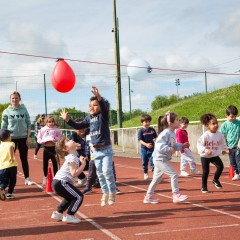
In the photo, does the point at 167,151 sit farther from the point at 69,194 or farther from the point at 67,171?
the point at 69,194

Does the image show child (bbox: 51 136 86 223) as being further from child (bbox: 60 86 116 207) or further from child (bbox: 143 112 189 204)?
child (bbox: 143 112 189 204)

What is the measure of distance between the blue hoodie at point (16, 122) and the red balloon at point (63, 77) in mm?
1982

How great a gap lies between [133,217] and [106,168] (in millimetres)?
989

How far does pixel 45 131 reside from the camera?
10969 mm

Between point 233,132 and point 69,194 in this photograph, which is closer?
point 69,194

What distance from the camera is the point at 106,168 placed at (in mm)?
7441

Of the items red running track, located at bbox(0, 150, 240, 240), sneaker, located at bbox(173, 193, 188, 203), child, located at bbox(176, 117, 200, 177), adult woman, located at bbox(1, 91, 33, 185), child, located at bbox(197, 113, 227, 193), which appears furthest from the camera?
child, located at bbox(176, 117, 200, 177)

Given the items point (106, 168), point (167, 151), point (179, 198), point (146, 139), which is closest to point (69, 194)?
point (106, 168)

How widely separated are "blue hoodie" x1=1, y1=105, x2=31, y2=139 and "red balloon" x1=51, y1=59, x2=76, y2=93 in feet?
6.50

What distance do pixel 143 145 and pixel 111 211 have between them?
4.40 m

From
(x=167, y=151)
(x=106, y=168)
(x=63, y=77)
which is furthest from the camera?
(x=63, y=77)

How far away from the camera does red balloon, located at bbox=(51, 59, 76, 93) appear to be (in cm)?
1229

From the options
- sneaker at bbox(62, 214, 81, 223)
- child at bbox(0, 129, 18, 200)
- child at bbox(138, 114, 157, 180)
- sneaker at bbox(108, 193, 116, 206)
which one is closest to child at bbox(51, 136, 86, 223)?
sneaker at bbox(62, 214, 81, 223)

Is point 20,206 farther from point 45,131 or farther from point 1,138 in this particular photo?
point 45,131
